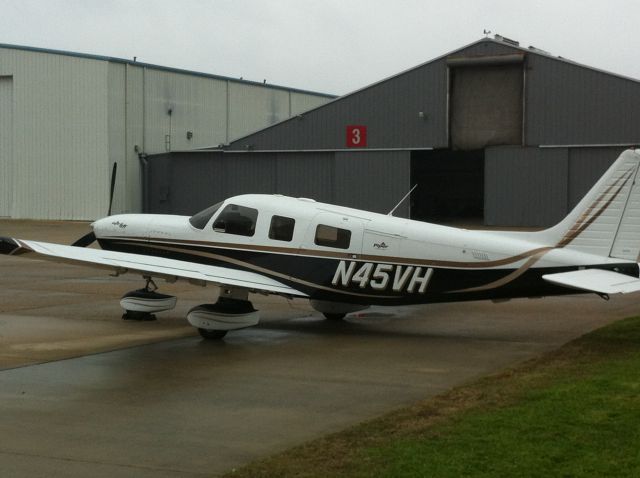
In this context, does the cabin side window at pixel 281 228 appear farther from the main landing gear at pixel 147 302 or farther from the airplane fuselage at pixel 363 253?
the main landing gear at pixel 147 302

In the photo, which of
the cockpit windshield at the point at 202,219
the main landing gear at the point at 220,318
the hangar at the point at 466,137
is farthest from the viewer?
the hangar at the point at 466,137

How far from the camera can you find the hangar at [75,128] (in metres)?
43.2

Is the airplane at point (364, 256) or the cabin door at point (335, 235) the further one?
the cabin door at point (335, 235)

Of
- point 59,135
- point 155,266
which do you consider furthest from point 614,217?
point 59,135

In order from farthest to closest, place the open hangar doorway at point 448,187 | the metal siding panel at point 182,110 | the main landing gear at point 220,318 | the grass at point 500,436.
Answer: the open hangar doorway at point 448,187 → the metal siding panel at point 182,110 → the main landing gear at point 220,318 → the grass at point 500,436

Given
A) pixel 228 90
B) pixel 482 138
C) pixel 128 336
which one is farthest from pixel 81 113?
pixel 128 336

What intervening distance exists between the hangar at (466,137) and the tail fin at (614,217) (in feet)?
72.2

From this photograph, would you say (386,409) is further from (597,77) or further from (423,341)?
(597,77)

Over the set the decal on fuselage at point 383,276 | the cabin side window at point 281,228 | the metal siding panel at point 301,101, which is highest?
the metal siding panel at point 301,101

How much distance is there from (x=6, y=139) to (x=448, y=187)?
838 inches

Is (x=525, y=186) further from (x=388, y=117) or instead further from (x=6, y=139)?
(x=6, y=139)

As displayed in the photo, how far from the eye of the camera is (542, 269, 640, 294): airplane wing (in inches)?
463

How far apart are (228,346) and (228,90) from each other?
3965cm

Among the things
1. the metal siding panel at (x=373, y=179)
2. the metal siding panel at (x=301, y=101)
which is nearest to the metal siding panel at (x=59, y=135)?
the metal siding panel at (x=373, y=179)
